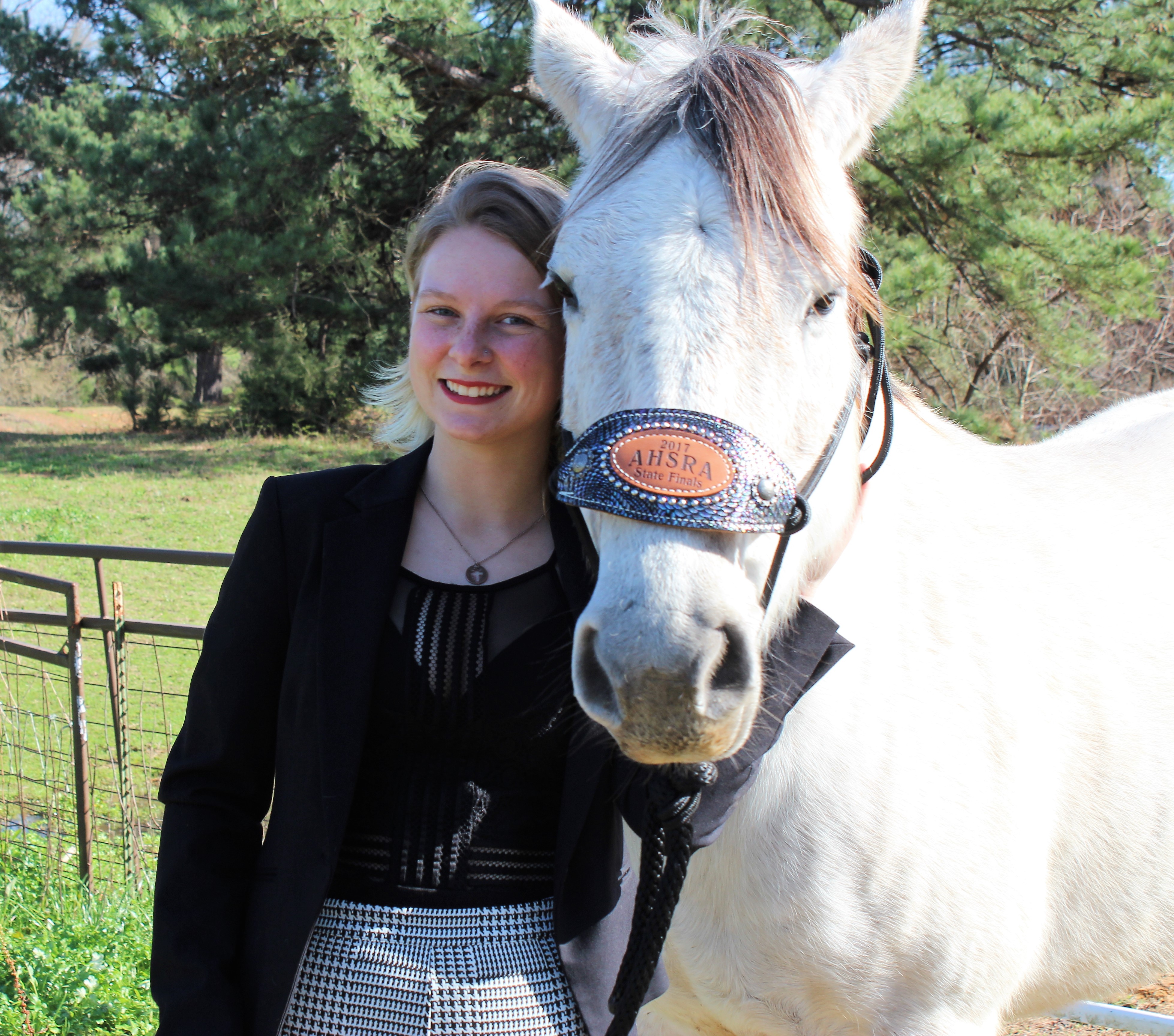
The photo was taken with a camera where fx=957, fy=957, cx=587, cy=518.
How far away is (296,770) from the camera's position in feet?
4.91

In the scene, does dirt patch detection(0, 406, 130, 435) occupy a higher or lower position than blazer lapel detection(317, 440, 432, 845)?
lower

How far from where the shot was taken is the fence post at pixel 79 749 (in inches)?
139

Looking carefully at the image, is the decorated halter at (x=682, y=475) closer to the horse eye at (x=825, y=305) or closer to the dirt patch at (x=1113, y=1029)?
the horse eye at (x=825, y=305)

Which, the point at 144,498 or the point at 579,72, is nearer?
the point at 579,72

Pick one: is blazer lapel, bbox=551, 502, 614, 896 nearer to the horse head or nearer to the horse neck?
the horse head

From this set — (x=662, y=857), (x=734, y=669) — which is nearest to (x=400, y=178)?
(x=662, y=857)

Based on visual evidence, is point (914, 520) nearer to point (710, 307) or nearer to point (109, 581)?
point (710, 307)

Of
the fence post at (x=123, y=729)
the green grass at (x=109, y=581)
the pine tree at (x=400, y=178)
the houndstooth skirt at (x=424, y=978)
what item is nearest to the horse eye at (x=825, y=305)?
the houndstooth skirt at (x=424, y=978)

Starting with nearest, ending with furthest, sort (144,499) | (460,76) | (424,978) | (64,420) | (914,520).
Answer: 1. (424,978)
2. (914,520)
3. (144,499)
4. (460,76)
5. (64,420)

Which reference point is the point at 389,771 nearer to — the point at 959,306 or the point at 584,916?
the point at 584,916

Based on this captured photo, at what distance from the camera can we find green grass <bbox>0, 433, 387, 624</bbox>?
318 inches

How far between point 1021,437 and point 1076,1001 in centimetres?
868

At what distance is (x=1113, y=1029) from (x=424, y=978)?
2.49 m

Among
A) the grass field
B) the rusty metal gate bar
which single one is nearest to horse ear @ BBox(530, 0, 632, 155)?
the rusty metal gate bar
